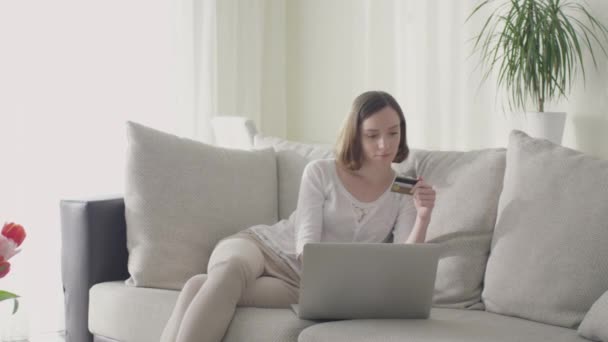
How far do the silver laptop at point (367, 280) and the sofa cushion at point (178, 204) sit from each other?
2.09 feet

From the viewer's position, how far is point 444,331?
2061 mm

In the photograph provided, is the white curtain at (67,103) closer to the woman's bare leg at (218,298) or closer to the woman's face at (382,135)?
the woman's bare leg at (218,298)

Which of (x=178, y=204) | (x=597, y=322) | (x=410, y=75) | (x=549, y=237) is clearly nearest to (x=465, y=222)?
(x=549, y=237)

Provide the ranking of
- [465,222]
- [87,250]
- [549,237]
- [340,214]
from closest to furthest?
[549,237], [465,222], [340,214], [87,250]

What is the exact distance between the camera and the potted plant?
312 cm

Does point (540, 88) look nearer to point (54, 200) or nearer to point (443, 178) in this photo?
point (443, 178)

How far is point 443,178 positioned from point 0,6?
2.23 meters

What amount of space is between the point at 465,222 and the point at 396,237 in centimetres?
23

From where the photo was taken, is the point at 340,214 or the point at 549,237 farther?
the point at 340,214

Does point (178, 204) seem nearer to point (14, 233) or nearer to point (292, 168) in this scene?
point (292, 168)

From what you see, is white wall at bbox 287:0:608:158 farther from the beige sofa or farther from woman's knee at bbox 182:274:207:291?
woman's knee at bbox 182:274:207:291

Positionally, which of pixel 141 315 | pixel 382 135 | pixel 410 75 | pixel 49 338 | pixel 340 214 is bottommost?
pixel 49 338

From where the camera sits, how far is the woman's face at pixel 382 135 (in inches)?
100

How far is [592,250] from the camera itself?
214 cm
